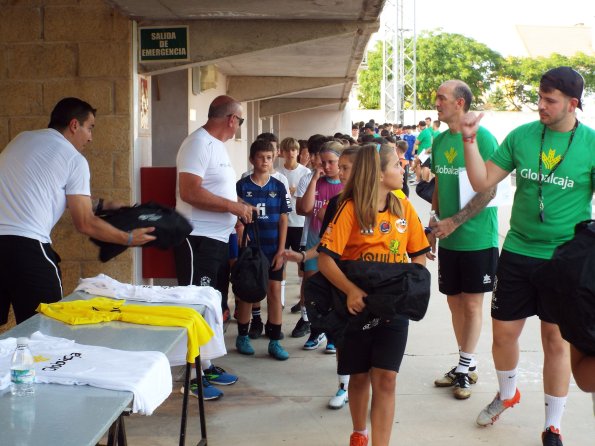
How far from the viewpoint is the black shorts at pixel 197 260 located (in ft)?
19.0

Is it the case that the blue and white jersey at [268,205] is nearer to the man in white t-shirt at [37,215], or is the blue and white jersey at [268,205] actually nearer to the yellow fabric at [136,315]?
the man in white t-shirt at [37,215]

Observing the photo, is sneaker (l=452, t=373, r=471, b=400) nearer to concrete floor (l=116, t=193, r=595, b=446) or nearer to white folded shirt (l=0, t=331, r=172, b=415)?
concrete floor (l=116, t=193, r=595, b=446)

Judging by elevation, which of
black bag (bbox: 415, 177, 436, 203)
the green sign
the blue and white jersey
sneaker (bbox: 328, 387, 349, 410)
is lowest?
sneaker (bbox: 328, 387, 349, 410)

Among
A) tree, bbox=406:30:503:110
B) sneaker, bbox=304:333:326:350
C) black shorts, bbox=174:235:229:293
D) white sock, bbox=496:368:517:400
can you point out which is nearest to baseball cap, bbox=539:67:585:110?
white sock, bbox=496:368:517:400

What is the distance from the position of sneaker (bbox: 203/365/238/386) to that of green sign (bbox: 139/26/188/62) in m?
2.59

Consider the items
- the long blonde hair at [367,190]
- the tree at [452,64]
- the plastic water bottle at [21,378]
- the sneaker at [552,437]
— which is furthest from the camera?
the tree at [452,64]

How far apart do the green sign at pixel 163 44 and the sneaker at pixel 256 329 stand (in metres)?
2.53

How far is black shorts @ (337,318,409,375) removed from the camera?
13.8 feet

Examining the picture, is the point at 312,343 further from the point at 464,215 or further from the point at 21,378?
the point at 21,378

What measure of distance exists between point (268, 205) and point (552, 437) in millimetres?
3122

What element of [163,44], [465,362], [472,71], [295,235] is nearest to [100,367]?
[465,362]

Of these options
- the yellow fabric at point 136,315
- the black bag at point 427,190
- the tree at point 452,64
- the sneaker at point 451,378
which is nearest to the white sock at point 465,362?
the sneaker at point 451,378

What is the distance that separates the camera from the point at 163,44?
6.67m

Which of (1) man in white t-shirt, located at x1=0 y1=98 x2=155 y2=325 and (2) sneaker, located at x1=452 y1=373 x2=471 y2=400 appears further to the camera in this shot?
(2) sneaker, located at x1=452 y1=373 x2=471 y2=400
